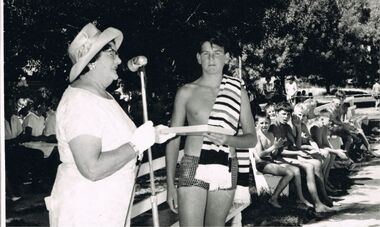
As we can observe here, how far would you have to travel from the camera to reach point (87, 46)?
1880 millimetres

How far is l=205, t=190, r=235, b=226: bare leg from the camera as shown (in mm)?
2404

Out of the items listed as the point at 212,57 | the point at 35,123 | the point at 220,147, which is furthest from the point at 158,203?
the point at 35,123

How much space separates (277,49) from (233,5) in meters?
2.34

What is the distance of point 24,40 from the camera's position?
5.75 metres

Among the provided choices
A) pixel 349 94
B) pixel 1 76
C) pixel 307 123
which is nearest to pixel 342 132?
pixel 349 94

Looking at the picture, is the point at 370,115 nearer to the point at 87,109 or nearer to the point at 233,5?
the point at 233,5

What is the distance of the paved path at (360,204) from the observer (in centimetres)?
440

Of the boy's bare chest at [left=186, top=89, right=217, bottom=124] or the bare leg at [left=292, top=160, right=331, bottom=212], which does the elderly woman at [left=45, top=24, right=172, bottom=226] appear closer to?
the boy's bare chest at [left=186, top=89, right=217, bottom=124]

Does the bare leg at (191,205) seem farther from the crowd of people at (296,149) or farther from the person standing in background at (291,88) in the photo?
the person standing in background at (291,88)

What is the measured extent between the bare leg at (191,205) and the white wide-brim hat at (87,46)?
30.1 inches

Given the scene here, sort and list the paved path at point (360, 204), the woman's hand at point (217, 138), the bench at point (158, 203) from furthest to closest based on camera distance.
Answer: the paved path at point (360, 204), the bench at point (158, 203), the woman's hand at point (217, 138)

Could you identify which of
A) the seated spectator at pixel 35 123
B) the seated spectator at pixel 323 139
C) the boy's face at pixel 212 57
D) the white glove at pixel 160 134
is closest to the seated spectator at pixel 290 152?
the seated spectator at pixel 323 139

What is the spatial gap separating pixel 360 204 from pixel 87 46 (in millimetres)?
3805

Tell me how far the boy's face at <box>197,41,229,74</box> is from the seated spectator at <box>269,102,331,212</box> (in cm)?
249
